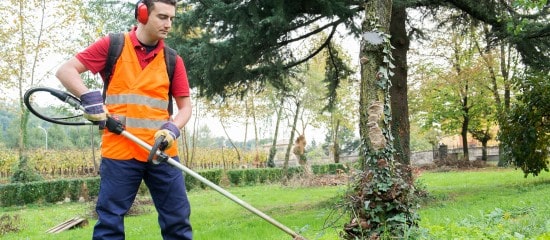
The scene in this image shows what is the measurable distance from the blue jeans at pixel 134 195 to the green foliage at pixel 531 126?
10022 millimetres

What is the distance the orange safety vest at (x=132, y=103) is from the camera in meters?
3.15

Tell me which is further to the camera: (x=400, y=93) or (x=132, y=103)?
(x=400, y=93)

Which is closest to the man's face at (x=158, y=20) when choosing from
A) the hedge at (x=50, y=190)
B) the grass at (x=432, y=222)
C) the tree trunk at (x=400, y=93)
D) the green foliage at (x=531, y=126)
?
the grass at (x=432, y=222)

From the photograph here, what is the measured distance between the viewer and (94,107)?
9.83 ft

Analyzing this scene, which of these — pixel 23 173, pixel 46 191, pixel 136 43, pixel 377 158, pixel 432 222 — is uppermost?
pixel 136 43

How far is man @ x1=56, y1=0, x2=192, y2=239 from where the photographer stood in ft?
10.2

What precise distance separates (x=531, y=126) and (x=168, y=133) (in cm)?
1037

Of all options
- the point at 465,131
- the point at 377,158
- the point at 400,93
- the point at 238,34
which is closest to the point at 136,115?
the point at 377,158

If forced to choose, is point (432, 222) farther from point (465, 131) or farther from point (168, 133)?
point (465, 131)

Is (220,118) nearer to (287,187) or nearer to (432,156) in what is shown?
(287,187)

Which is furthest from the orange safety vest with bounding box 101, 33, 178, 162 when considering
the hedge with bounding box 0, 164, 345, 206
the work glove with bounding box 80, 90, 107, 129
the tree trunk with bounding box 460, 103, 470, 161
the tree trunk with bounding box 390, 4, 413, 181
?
the tree trunk with bounding box 460, 103, 470, 161

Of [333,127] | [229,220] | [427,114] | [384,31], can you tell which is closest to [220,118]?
[333,127]

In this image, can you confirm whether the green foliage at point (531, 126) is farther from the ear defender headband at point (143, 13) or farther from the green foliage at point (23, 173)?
the green foliage at point (23, 173)

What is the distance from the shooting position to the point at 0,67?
62.2 feet
